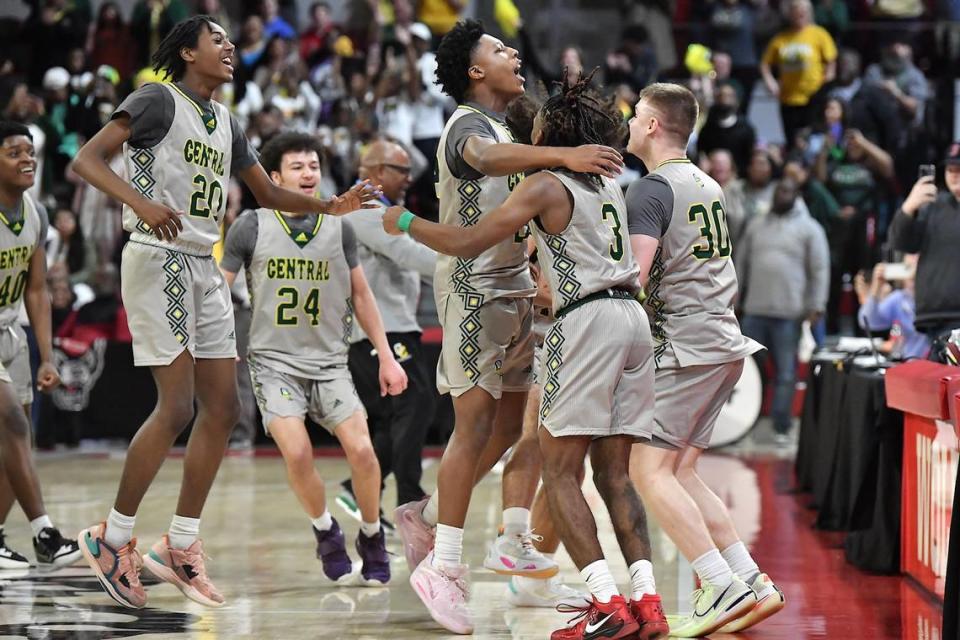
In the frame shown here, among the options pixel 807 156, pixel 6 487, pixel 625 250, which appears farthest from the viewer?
pixel 807 156

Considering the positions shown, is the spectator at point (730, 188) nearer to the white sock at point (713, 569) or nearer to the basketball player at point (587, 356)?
the white sock at point (713, 569)

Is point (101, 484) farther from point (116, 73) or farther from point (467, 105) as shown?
point (116, 73)

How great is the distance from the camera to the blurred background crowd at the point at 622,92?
1264 centimetres

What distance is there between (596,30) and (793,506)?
855 cm

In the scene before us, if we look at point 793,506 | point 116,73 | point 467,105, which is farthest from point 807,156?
point 467,105

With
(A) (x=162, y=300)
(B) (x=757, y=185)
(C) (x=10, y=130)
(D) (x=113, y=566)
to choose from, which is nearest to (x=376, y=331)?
(A) (x=162, y=300)

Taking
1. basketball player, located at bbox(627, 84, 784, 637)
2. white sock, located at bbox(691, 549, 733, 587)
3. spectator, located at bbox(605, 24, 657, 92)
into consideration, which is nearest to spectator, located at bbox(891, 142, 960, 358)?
basketball player, located at bbox(627, 84, 784, 637)

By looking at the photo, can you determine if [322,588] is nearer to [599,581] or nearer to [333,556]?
[333,556]

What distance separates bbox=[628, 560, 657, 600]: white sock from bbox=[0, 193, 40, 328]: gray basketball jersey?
3351 mm

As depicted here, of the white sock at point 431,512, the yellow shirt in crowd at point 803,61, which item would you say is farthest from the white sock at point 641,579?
the yellow shirt in crowd at point 803,61

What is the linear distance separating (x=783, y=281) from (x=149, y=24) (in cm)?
804

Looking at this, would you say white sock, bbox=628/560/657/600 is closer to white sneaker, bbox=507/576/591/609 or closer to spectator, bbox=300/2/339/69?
white sneaker, bbox=507/576/591/609

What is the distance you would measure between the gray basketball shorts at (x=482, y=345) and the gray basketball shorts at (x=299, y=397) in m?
0.93

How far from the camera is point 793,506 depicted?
8.78m
